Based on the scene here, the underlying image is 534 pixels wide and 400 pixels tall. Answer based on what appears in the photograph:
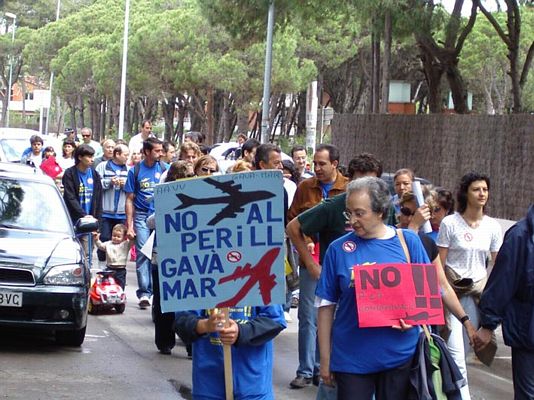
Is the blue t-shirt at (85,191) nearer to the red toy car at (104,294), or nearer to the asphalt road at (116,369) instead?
the red toy car at (104,294)

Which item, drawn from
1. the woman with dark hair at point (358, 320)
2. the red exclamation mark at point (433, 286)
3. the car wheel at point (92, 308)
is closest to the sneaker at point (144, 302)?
the car wheel at point (92, 308)

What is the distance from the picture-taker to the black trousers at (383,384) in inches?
223

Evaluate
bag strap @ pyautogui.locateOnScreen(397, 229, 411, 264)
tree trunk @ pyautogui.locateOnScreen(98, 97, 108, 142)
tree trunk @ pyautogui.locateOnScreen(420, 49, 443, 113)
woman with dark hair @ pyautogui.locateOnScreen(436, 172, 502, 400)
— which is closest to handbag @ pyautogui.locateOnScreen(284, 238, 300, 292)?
woman with dark hair @ pyautogui.locateOnScreen(436, 172, 502, 400)

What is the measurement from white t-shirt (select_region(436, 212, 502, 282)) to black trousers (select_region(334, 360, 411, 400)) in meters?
3.04

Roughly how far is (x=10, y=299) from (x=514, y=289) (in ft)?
15.6

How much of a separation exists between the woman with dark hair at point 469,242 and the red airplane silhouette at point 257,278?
3.35 m

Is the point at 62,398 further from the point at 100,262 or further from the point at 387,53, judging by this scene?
the point at 387,53

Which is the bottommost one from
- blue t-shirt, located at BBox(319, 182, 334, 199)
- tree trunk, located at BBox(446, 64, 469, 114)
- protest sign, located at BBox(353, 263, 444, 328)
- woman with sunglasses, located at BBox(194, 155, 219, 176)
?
protest sign, located at BBox(353, 263, 444, 328)

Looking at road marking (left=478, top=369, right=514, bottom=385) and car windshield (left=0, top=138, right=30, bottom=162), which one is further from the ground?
car windshield (left=0, top=138, right=30, bottom=162)

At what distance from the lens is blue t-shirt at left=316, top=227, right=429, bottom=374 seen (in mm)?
5641

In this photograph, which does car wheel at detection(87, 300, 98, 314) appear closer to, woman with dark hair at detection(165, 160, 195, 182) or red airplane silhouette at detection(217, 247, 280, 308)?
woman with dark hair at detection(165, 160, 195, 182)

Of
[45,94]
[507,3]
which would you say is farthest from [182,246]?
[45,94]

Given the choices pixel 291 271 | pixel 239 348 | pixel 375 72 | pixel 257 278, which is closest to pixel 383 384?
pixel 239 348

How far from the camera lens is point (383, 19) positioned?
2511 centimetres
